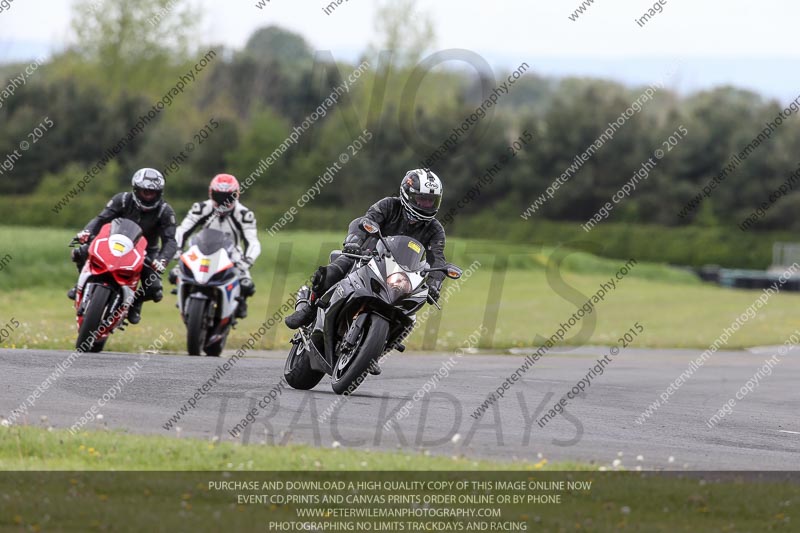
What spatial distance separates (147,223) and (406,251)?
5.49 metres

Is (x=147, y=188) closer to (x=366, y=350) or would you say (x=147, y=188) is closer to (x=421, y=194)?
(x=421, y=194)

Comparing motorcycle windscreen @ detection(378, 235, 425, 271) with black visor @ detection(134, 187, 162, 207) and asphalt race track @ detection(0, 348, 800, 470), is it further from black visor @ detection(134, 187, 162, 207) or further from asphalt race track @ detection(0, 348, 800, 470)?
black visor @ detection(134, 187, 162, 207)

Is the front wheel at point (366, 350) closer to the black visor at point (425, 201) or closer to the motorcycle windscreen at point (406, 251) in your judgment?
the motorcycle windscreen at point (406, 251)

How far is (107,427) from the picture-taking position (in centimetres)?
956

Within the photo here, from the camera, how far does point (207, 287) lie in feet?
51.4

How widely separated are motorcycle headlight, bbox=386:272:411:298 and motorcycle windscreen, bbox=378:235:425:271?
196 millimetres

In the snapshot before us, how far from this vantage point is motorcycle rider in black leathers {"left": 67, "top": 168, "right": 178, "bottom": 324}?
1524 cm

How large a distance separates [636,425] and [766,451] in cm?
138

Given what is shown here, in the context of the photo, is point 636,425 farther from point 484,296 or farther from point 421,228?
point 484,296

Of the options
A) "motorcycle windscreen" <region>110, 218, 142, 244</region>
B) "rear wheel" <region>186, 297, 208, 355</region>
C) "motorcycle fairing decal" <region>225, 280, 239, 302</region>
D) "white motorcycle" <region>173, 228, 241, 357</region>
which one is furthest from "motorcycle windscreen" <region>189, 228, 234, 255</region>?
"motorcycle windscreen" <region>110, 218, 142, 244</region>
